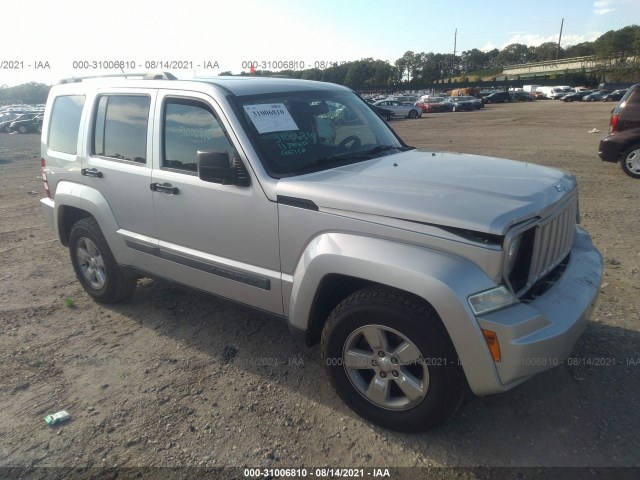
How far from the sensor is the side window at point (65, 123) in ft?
15.0

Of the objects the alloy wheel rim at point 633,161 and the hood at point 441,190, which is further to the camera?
the alloy wheel rim at point 633,161

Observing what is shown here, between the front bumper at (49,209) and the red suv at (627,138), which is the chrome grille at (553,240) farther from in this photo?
the red suv at (627,138)

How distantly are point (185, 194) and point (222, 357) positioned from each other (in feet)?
Result: 4.05

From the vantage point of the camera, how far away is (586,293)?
290cm

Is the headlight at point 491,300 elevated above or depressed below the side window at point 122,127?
below

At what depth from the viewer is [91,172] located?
4.33 m

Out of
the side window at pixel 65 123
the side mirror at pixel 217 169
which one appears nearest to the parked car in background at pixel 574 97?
the side window at pixel 65 123

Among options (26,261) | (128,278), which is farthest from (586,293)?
(26,261)

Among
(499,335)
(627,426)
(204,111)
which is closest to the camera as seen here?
(499,335)

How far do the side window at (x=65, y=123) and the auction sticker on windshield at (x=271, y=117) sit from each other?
2.03m

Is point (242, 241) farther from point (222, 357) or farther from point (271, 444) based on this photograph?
point (271, 444)

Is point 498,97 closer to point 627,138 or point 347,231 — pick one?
point 627,138

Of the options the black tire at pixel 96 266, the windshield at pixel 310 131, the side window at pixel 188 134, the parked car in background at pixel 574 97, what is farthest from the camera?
the parked car in background at pixel 574 97

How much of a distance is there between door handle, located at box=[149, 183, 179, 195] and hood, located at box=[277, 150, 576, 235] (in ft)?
3.19
